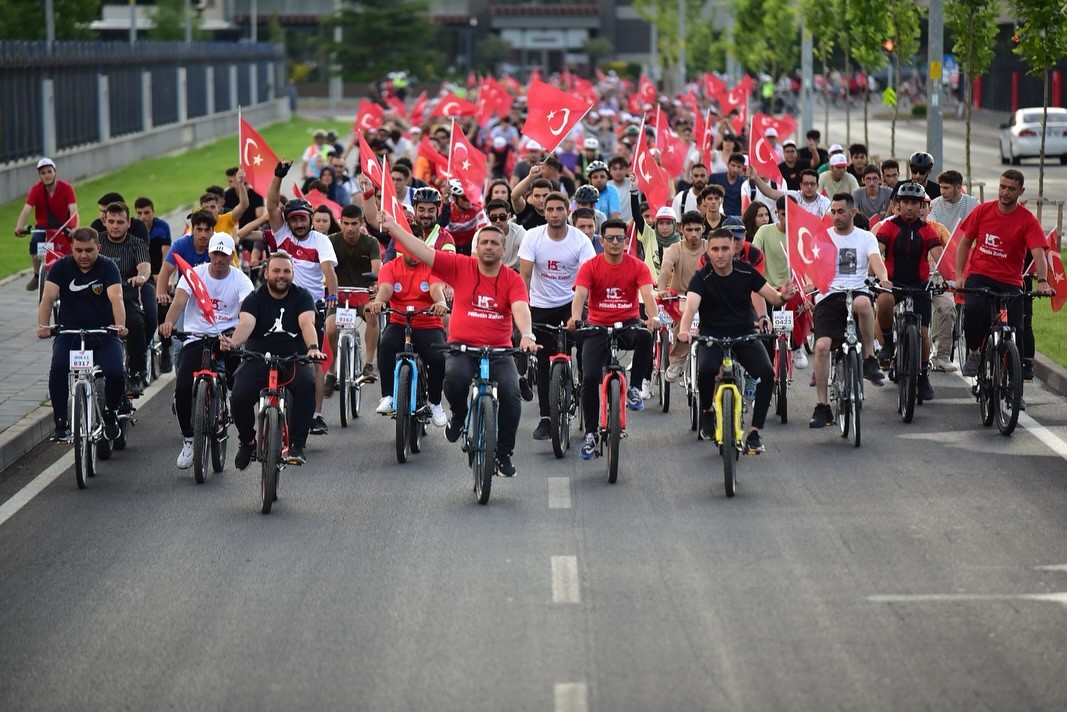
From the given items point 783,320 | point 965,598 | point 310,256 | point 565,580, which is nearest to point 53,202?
point 310,256

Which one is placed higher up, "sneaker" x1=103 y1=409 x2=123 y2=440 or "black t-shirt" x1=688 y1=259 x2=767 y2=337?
"black t-shirt" x1=688 y1=259 x2=767 y2=337

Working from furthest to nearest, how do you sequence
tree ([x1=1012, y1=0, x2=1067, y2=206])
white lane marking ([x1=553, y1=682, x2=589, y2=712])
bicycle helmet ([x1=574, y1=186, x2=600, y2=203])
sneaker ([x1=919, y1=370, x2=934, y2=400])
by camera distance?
tree ([x1=1012, y1=0, x2=1067, y2=206])
bicycle helmet ([x1=574, y1=186, x2=600, y2=203])
sneaker ([x1=919, y1=370, x2=934, y2=400])
white lane marking ([x1=553, y1=682, x2=589, y2=712])

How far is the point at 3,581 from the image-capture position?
9.93 metres

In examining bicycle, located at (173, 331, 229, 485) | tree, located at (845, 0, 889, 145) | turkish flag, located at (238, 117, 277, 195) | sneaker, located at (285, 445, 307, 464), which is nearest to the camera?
sneaker, located at (285, 445, 307, 464)

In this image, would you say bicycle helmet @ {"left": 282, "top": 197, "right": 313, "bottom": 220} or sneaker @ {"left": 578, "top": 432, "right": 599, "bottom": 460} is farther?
bicycle helmet @ {"left": 282, "top": 197, "right": 313, "bottom": 220}

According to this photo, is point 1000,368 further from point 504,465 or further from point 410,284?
point 410,284

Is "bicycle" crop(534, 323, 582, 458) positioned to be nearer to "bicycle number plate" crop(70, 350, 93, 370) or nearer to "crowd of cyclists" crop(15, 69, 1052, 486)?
"crowd of cyclists" crop(15, 69, 1052, 486)

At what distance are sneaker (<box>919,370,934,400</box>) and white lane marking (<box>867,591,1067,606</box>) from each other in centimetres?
634

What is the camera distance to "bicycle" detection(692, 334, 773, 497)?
11703 mm

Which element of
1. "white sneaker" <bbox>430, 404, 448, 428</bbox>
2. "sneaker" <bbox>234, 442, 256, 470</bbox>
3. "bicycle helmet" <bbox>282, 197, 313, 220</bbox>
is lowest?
"white sneaker" <bbox>430, 404, 448, 428</bbox>

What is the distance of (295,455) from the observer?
39.7 ft

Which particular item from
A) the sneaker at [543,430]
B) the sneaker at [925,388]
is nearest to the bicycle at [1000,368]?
the sneaker at [925,388]

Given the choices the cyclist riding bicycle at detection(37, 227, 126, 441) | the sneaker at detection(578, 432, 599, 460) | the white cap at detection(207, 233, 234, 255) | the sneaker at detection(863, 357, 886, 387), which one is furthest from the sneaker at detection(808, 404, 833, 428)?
the cyclist riding bicycle at detection(37, 227, 126, 441)

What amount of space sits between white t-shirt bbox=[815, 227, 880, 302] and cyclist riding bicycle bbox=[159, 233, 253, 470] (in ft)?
14.4
